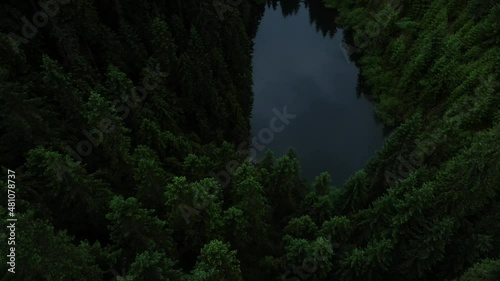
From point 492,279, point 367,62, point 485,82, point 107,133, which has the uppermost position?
point 367,62

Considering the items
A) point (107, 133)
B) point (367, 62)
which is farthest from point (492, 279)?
point (367, 62)

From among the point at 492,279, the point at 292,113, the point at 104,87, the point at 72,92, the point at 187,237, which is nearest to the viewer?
the point at 492,279

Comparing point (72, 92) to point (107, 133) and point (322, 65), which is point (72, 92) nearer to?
point (107, 133)

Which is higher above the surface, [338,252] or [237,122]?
[237,122]
